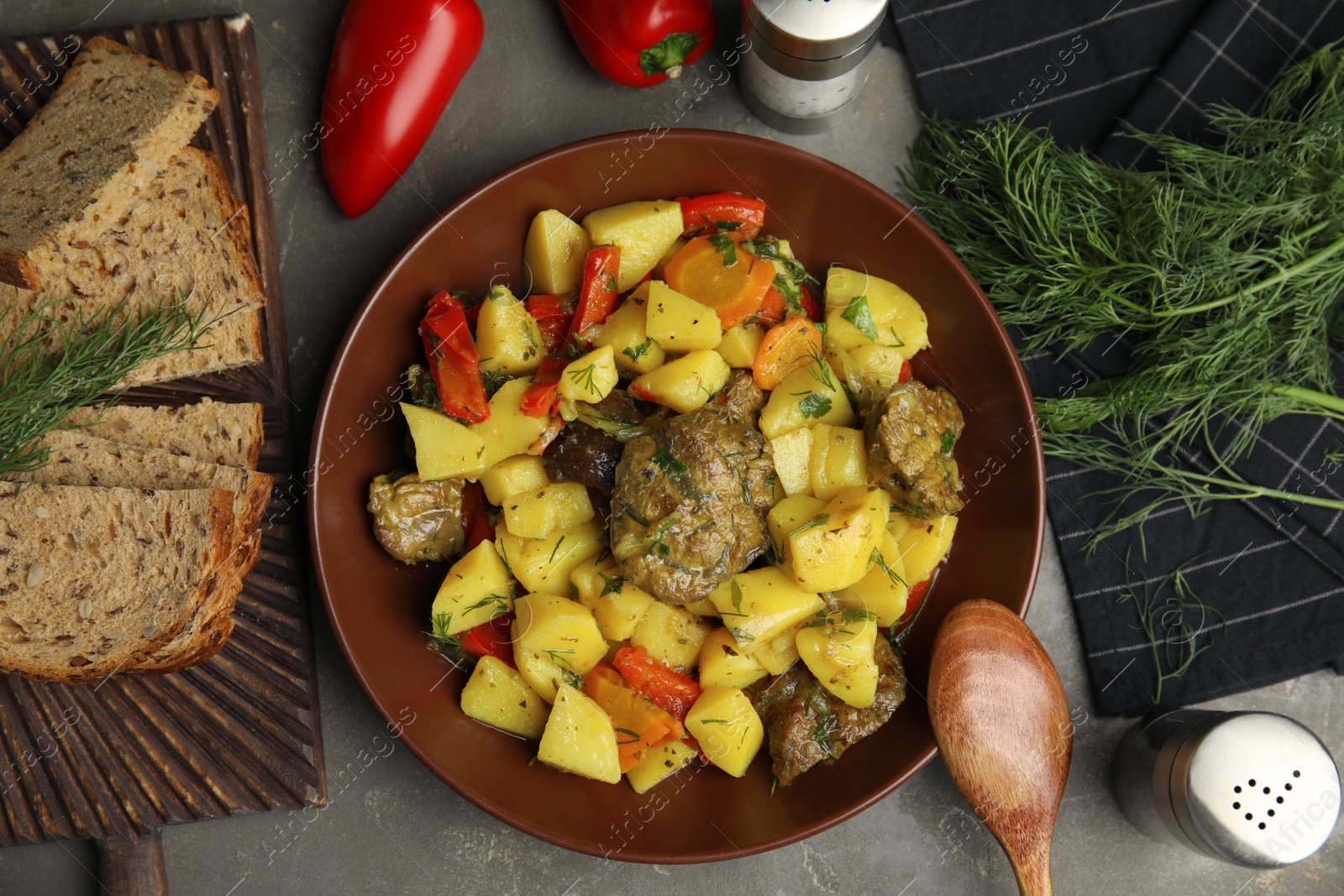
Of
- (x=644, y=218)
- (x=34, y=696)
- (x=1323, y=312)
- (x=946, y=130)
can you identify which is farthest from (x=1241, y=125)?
(x=34, y=696)

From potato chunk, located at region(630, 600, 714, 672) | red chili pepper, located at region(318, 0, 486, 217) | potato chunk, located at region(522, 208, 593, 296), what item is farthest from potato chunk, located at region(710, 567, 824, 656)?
red chili pepper, located at region(318, 0, 486, 217)

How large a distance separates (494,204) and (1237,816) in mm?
3491

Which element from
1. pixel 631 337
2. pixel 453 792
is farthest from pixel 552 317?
pixel 453 792

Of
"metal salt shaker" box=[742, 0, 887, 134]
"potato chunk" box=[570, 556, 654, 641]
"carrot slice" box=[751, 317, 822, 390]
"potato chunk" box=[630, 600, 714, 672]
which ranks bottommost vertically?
"potato chunk" box=[630, 600, 714, 672]

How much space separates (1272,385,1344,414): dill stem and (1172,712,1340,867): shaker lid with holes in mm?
1261

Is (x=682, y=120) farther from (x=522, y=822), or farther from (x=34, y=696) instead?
(x=34, y=696)

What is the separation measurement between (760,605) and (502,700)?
0.99 m

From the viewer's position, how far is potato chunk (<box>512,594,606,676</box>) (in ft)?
9.37

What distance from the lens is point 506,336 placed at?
9.66 ft

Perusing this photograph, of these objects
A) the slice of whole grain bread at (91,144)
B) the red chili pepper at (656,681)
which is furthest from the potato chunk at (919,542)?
the slice of whole grain bread at (91,144)

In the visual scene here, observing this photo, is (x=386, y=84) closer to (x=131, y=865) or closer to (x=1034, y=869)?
(x=131, y=865)

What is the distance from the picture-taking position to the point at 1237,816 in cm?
312

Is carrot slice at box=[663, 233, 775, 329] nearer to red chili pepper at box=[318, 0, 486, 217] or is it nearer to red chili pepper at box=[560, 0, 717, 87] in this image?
red chili pepper at box=[560, 0, 717, 87]

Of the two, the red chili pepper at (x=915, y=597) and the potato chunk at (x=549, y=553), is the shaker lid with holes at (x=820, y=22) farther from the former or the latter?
the red chili pepper at (x=915, y=597)
